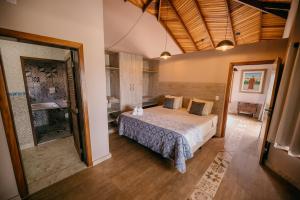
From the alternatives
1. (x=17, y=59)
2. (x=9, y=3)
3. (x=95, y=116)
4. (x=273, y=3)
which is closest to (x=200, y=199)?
(x=95, y=116)

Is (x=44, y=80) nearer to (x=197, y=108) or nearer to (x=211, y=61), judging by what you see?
(x=197, y=108)

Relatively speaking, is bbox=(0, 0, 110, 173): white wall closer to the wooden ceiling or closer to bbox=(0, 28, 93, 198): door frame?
bbox=(0, 28, 93, 198): door frame

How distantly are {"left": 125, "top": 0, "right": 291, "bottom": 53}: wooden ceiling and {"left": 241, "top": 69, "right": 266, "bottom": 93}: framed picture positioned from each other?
90.8 inches

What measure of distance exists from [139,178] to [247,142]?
2.95m

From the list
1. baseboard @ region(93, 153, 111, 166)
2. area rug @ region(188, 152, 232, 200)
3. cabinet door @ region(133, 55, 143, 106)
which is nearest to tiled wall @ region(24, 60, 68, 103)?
cabinet door @ region(133, 55, 143, 106)

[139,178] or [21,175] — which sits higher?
[21,175]

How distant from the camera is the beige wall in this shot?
8.60ft

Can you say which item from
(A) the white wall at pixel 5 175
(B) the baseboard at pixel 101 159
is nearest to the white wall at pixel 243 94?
(B) the baseboard at pixel 101 159

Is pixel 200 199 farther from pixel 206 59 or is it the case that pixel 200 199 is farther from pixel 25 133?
pixel 25 133

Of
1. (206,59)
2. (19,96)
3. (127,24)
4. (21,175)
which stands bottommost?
(21,175)

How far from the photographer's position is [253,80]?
519 centimetres

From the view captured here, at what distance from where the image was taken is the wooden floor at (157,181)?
1.62 meters

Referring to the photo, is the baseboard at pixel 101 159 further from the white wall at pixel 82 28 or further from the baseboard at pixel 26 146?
the baseboard at pixel 26 146

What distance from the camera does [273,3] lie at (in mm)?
2172
